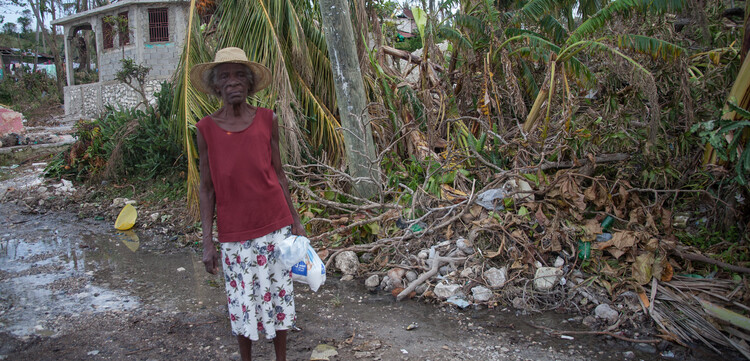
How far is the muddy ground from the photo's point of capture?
2994mm

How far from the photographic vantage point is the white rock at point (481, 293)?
3666 mm

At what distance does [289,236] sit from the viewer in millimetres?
2516

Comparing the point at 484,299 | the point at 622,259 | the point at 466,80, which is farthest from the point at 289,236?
the point at 466,80

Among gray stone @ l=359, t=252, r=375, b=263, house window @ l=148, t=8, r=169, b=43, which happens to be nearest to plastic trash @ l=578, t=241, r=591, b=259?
gray stone @ l=359, t=252, r=375, b=263

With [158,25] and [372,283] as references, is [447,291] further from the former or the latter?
[158,25]

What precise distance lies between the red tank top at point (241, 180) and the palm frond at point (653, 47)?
3.34 m

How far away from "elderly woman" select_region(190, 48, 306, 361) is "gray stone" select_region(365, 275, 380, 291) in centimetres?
159

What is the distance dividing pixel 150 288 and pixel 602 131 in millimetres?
4156

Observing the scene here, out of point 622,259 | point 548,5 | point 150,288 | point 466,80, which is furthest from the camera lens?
point 466,80

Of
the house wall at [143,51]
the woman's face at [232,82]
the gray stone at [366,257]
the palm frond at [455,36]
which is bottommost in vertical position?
the gray stone at [366,257]

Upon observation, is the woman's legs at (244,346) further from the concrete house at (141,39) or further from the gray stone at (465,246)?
the concrete house at (141,39)

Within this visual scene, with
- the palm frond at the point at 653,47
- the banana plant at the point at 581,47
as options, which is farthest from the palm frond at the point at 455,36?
the palm frond at the point at 653,47

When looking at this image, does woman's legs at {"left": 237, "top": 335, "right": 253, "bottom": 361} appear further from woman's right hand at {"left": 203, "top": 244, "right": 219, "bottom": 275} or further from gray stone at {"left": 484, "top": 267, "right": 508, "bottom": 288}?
gray stone at {"left": 484, "top": 267, "right": 508, "bottom": 288}

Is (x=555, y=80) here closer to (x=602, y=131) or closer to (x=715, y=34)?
(x=602, y=131)
